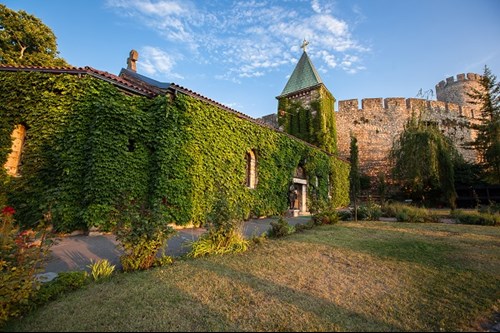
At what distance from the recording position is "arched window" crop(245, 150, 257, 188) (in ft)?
39.1

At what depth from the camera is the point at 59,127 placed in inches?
300

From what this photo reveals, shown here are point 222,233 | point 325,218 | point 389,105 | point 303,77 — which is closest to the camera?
point 222,233

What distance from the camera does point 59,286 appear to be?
3.25 meters

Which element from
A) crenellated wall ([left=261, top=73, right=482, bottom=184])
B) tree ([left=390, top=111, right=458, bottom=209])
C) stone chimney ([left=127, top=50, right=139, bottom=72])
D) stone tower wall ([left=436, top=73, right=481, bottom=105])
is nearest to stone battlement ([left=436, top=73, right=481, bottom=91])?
stone tower wall ([left=436, top=73, right=481, bottom=105])

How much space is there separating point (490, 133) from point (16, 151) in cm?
Answer: 2861

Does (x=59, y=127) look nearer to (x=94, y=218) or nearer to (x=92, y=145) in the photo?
(x=92, y=145)

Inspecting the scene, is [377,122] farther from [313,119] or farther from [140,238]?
[140,238]

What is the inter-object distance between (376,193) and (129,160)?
21.9 metres

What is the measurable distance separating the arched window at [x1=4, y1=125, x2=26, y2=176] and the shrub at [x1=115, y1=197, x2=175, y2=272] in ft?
20.0

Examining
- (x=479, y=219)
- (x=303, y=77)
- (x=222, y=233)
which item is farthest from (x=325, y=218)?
(x=303, y=77)

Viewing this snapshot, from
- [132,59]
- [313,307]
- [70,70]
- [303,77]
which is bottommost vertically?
[313,307]

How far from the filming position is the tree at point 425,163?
50.0 ft

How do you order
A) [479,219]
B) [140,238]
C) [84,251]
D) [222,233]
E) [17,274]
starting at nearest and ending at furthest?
[17,274] < [140,238] < [84,251] < [222,233] < [479,219]

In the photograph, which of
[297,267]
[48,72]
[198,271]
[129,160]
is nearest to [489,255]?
[297,267]
